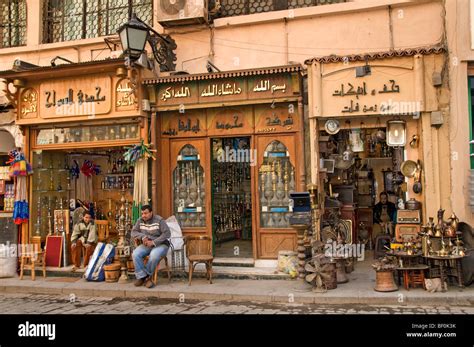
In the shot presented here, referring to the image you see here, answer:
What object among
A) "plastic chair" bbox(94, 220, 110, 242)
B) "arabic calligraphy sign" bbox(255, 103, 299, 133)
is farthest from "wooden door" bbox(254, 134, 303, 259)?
"plastic chair" bbox(94, 220, 110, 242)

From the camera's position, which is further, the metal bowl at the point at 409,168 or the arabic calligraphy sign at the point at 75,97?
the arabic calligraphy sign at the point at 75,97

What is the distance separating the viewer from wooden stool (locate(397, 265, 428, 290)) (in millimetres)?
8133

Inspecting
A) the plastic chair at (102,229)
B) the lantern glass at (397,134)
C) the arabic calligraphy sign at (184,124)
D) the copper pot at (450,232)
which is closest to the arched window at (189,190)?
the arabic calligraphy sign at (184,124)

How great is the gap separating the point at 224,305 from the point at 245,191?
6.69 m

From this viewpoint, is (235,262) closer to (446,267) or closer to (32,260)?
(446,267)

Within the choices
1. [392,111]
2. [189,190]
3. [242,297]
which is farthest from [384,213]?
[242,297]

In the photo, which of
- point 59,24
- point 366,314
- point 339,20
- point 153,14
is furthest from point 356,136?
point 59,24

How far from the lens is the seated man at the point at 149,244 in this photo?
30.4 feet

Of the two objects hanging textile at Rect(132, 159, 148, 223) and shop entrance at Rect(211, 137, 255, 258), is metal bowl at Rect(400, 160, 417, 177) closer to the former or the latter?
shop entrance at Rect(211, 137, 255, 258)

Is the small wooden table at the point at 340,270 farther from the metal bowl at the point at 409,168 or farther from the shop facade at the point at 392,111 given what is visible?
the metal bowl at the point at 409,168

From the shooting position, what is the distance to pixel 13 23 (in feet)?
43.2

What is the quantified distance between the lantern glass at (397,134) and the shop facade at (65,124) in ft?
17.5

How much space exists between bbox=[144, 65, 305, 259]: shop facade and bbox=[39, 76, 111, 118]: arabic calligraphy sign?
3.73ft

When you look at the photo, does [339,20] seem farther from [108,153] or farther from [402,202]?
[108,153]
